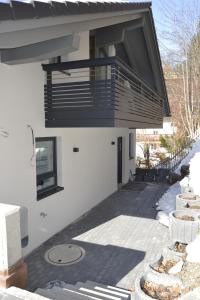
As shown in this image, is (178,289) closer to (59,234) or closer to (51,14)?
(51,14)

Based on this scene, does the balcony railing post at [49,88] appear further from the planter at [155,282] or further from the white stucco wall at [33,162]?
the planter at [155,282]

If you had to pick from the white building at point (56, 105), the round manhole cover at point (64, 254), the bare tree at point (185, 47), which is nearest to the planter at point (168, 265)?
the white building at point (56, 105)

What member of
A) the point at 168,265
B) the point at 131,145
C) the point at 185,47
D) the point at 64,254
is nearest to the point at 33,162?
→ the point at 64,254

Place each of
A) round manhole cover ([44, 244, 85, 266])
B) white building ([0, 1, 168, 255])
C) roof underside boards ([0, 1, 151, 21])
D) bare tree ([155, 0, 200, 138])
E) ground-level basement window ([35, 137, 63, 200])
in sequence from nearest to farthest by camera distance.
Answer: roof underside boards ([0, 1, 151, 21])
white building ([0, 1, 168, 255])
round manhole cover ([44, 244, 85, 266])
ground-level basement window ([35, 137, 63, 200])
bare tree ([155, 0, 200, 138])

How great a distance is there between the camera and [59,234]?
7801 mm

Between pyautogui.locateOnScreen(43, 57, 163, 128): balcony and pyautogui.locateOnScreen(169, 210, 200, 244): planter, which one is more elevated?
pyautogui.locateOnScreen(43, 57, 163, 128): balcony

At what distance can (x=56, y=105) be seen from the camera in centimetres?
701

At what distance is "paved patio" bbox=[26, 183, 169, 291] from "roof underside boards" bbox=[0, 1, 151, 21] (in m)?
4.57

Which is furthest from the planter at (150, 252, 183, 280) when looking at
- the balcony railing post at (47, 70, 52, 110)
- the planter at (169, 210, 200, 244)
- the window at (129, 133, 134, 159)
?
the window at (129, 133, 134, 159)

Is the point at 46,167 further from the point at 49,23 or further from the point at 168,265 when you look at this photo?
the point at 168,265

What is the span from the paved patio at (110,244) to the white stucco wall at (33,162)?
0.47 m

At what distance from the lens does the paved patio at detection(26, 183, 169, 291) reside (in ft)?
18.6

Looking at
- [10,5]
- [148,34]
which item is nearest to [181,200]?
[10,5]

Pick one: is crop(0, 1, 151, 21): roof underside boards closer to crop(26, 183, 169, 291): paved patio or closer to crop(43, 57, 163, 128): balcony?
crop(43, 57, 163, 128): balcony
